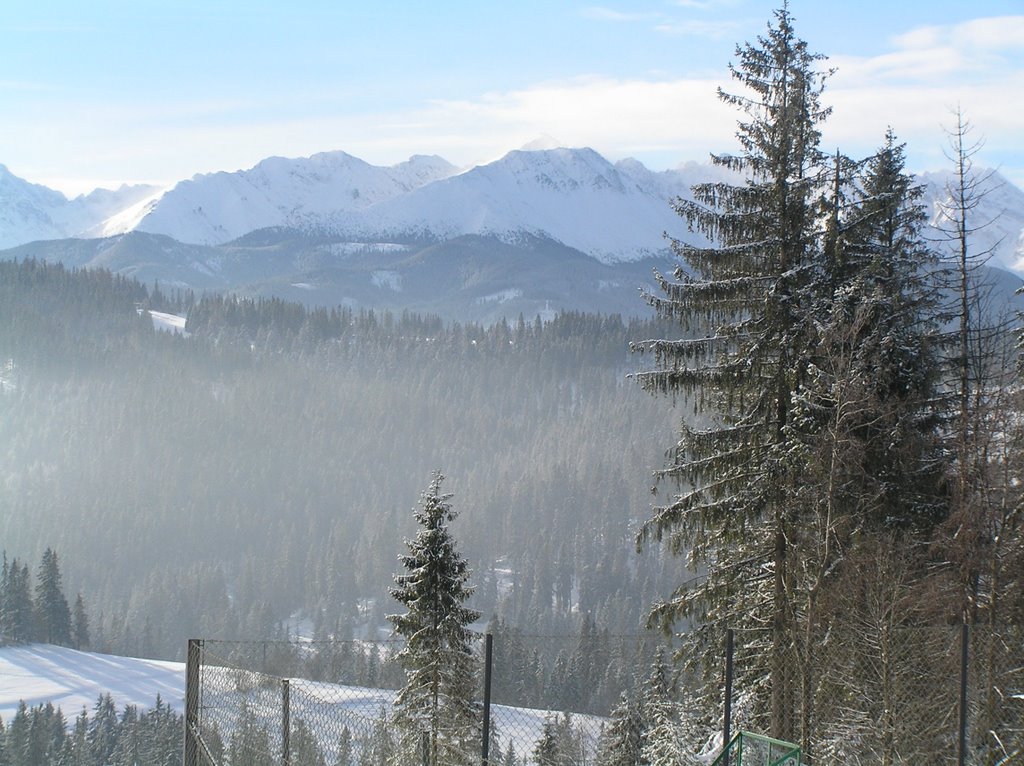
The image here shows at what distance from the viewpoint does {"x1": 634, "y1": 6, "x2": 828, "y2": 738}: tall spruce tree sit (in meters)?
13.2

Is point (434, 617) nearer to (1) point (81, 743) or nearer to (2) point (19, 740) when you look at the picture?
(2) point (19, 740)

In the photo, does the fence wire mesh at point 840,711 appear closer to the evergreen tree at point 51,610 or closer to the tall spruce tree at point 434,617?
the tall spruce tree at point 434,617

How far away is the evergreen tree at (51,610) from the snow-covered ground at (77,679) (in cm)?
188

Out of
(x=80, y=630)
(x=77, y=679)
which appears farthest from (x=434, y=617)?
(x=80, y=630)

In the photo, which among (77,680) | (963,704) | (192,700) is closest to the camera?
(963,704)

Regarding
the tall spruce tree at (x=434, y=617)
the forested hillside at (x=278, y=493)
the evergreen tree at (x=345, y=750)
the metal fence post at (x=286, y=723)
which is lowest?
the forested hillside at (x=278, y=493)

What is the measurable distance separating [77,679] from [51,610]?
14910mm

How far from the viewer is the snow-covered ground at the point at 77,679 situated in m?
68.7

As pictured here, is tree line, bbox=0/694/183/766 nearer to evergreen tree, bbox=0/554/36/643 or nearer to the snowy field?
the snowy field

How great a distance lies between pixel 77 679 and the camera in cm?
7488

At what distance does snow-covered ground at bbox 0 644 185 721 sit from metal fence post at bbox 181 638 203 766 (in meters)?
60.4

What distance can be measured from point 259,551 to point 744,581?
142 m

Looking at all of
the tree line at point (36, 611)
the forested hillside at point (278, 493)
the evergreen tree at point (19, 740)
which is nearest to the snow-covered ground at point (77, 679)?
the tree line at point (36, 611)

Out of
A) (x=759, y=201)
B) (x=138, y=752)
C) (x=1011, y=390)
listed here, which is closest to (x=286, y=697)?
(x=759, y=201)
